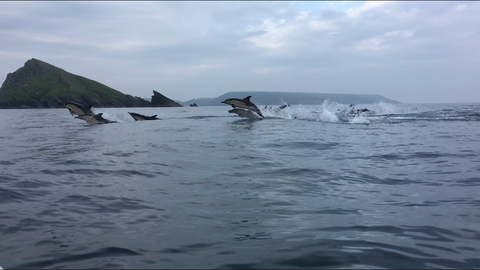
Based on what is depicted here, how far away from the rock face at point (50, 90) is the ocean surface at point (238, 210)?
4322 inches

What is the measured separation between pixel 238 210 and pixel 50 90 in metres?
140

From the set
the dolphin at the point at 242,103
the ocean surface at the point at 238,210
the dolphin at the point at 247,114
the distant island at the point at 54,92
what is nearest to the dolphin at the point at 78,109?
the dolphin at the point at 242,103

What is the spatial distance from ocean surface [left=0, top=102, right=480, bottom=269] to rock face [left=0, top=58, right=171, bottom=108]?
360ft

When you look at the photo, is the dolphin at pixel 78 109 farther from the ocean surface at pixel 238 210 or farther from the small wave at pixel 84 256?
the small wave at pixel 84 256

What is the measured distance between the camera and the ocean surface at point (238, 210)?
15.3 ft

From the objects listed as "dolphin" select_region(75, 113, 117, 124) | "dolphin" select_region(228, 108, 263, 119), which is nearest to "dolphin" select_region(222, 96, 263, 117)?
"dolphin" select_region(228, 108, 263, 119)

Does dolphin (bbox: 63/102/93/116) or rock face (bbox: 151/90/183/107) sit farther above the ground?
rock face (bbox: 151/90/183/107)

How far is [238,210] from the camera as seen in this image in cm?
679

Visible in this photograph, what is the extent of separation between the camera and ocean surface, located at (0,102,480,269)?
15.3ft

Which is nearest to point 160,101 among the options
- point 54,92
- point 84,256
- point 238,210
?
point 54,92

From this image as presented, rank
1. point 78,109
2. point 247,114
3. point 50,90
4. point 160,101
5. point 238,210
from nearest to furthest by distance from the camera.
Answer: point 238,210, point 78,109, point 247,114, point 160,101, point 50,90

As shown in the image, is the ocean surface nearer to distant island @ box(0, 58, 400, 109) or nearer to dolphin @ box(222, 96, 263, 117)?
dolphin @ box(222, 96, 263, 117)

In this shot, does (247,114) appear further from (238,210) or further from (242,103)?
(238,210)

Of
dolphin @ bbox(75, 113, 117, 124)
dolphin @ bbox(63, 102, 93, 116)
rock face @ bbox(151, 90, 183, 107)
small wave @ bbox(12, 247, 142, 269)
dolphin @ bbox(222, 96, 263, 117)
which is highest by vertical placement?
rock face @ bbox(151, 90, 183, 107)
